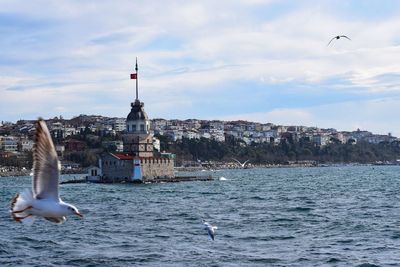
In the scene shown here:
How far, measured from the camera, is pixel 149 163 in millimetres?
71000

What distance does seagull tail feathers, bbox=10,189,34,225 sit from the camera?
6047mm

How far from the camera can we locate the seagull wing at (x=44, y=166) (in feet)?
18.4

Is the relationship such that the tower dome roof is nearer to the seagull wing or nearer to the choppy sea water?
the choppy sea water

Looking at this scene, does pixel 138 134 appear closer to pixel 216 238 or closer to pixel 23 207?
pixel 216 238

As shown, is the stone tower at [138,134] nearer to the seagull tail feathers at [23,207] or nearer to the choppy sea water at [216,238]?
the choppy sea water at [216,238]

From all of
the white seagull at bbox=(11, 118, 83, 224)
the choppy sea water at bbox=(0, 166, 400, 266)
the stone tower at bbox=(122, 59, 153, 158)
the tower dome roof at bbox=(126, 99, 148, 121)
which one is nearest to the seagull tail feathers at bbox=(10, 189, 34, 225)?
the white seagull at bbox=(11, 118, 83, 224)

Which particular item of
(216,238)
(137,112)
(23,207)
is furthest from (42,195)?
(137,112)

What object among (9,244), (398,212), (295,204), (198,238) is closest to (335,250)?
(198,238)

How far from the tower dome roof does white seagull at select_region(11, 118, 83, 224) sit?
223 ft

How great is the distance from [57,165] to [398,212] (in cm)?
2782

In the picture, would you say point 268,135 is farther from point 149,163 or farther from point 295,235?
point 295,235

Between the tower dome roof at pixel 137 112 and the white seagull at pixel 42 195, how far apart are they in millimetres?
68084

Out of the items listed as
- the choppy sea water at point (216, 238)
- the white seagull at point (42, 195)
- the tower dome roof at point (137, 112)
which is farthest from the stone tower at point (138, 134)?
the white seagull at point (42, 195)

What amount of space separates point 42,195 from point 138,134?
6683cm
